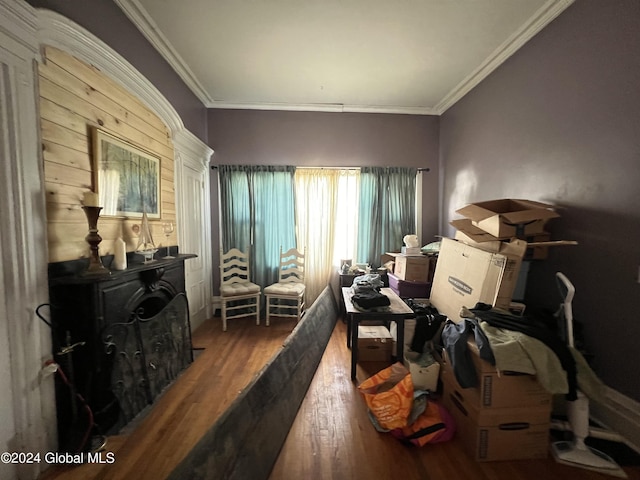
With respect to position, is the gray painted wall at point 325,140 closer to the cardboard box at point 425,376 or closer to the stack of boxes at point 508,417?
the cardboard box at point 425,376

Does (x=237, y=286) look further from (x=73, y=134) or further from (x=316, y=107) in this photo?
(x=316, y=107)

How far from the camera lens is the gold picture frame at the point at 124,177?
1680 millimetres

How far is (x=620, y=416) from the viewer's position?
4.84 feet

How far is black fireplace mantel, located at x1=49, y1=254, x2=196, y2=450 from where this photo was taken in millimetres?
1433

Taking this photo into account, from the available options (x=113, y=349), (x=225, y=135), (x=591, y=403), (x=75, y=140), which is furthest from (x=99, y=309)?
(x=591, y=403)

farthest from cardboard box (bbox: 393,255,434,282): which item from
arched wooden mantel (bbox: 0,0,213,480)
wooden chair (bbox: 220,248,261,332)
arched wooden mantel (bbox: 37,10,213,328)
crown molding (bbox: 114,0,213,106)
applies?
crown molding (bbox: 114,0,213,106)

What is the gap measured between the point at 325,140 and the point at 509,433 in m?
3.41

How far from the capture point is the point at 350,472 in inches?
51.6

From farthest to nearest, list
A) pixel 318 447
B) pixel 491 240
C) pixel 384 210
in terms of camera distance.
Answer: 1. pixel 384 210
2. pixel 491 240
3. pixel 318 447

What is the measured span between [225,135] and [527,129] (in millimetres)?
3381

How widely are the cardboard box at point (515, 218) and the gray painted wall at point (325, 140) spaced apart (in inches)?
65.1

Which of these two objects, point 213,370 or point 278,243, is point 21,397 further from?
point 278,243

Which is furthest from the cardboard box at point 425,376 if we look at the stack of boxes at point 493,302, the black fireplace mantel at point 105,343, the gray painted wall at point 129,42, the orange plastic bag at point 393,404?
the gray painted wall at point 129,42

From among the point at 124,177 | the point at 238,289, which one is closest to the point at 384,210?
the point at 238,289
